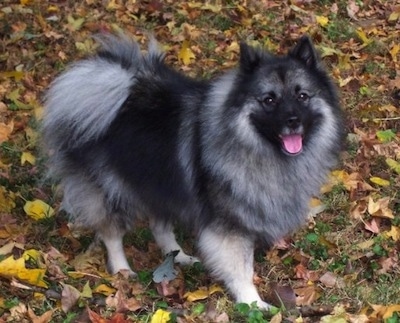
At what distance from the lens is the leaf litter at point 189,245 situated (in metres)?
3.91

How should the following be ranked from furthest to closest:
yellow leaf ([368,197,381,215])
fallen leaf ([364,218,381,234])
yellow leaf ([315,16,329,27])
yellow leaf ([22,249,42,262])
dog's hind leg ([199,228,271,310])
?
yellow leaf ([315,16,329,27]) → yellow leaf ([368,197,381,215]) → fallen leaf ([364,218,381,234]) → yellow leaf ([22,249,42,262]) → dog's hind leg ([199,228,271,310])

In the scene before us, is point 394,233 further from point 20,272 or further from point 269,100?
point 20,272

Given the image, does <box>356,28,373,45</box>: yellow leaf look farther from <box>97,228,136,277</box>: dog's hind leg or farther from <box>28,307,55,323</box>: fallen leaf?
<box>28,307,55,323</box>: fallen leaf

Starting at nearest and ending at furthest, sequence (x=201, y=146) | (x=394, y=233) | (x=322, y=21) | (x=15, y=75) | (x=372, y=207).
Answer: (x=201, y=146) → (x=394, y=233) → (x=372, y=207) → (x=15, y=75) → (x=322, y=21)

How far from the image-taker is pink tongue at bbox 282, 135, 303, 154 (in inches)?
142

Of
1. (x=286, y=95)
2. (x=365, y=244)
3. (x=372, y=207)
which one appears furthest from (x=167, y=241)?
(x=286, y=95)

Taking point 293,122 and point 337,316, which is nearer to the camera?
point 293,122

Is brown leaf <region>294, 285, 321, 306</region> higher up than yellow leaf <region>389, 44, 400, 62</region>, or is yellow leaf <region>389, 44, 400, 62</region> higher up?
yellow leaf <region>389, 44, 400, 62</region>

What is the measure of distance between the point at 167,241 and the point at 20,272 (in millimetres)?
1020

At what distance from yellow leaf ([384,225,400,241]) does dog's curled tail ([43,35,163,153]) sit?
1786mm

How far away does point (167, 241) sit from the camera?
461cm

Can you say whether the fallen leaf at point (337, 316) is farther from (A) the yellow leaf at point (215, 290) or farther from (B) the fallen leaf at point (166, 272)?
(B) the fallen leaf at point (166, 272)

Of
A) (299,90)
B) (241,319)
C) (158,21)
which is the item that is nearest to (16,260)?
(241,319)

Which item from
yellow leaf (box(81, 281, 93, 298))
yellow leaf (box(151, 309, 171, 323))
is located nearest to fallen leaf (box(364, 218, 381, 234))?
yellow leaf (box(151, 309, 171, 323))
